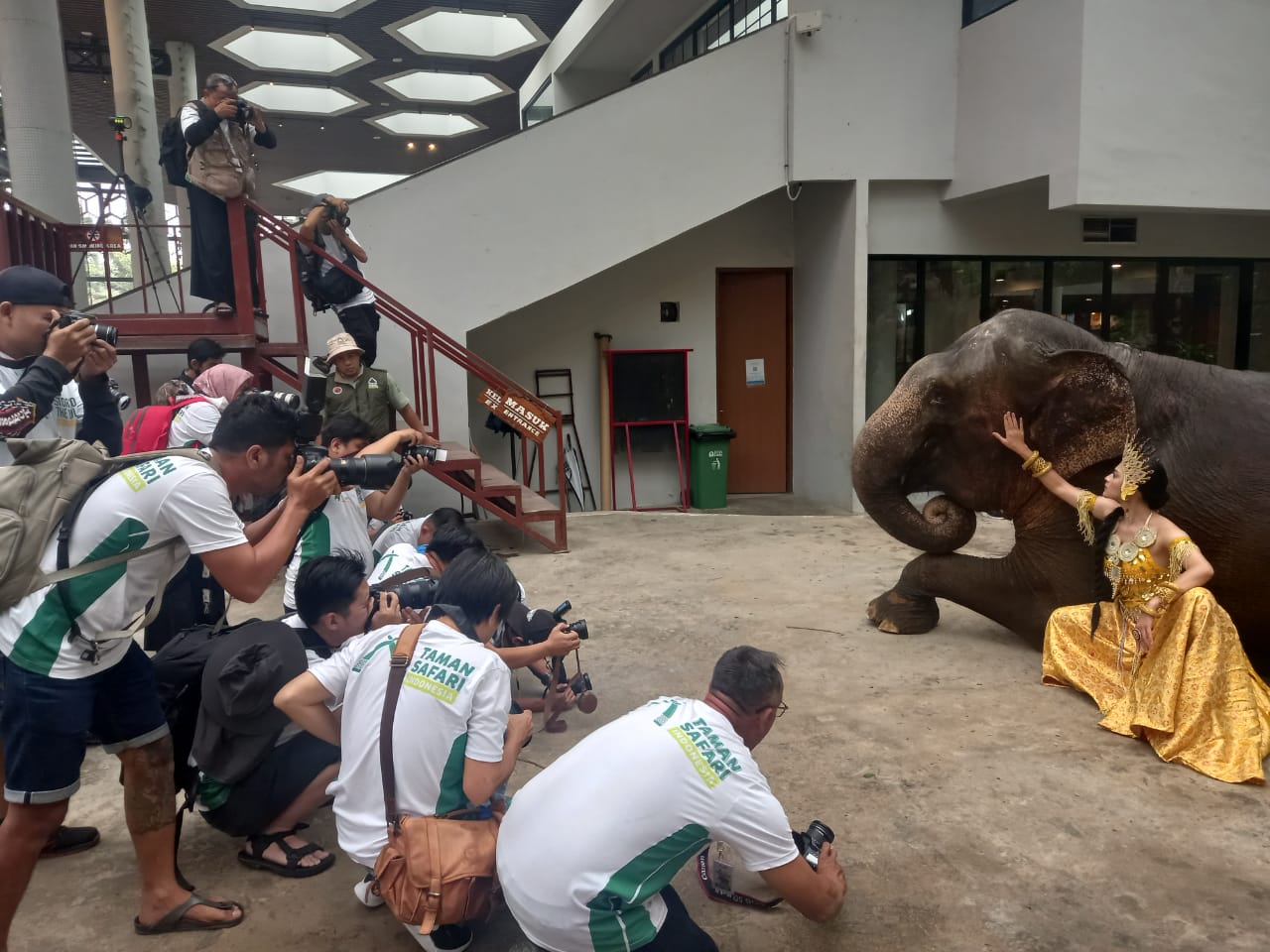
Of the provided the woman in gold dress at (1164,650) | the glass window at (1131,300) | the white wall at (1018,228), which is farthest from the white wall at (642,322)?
the woman in gold dress at (1164,650)

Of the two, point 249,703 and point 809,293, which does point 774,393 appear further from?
point 249,703

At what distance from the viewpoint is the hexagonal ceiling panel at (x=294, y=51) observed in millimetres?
14844

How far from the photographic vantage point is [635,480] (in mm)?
10867

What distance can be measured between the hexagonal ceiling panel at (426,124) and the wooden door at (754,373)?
36.2ft

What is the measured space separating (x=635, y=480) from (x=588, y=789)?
29.0 ft

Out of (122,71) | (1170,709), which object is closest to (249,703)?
(1170,709)

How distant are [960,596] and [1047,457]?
0.90m

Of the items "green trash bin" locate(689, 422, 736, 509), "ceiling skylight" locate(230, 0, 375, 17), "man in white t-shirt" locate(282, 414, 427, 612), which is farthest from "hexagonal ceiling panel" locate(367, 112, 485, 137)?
"man in white t-shirt" locate(282, 414, 427, 612)

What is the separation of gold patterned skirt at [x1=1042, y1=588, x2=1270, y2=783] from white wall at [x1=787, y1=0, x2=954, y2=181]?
670 centimetres

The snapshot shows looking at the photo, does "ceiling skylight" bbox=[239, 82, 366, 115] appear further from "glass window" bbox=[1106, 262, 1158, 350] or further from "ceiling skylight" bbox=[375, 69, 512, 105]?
"glass window" bbox=[1106, 262, 1158, 350]

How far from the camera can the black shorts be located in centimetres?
289

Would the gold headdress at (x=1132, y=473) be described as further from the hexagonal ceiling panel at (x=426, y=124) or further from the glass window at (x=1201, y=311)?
the hexagonal ceiling panel at (x=426, y=124)

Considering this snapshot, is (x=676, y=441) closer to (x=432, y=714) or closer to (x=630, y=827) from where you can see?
(x=432, y=714)

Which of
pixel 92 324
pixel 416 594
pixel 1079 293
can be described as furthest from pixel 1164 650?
pixel 1079 293
